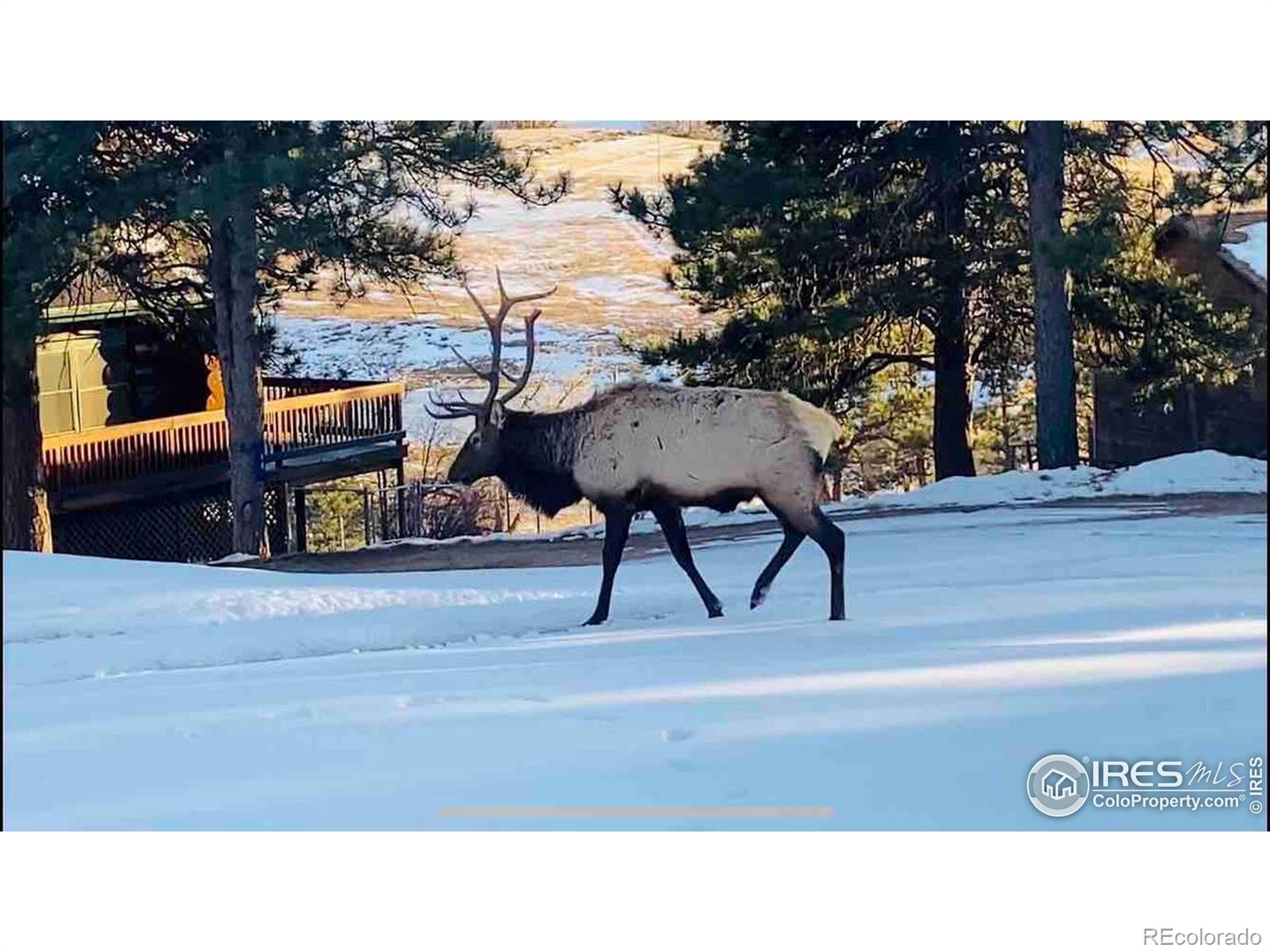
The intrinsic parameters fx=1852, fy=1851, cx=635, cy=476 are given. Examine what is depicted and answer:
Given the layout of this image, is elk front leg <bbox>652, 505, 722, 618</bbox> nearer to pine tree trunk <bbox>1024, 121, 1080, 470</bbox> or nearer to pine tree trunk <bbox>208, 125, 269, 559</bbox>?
pine tree trunk <bbox>208, 125, 269, 559</bbox>

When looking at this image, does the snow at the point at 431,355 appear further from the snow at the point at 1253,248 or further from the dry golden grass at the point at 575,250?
the snow at the point at 1253,248

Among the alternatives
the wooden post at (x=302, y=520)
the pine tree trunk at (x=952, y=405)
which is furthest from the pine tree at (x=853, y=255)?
the wooden post at (x=302, y=520)

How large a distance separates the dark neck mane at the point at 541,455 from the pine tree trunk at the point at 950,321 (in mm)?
1916

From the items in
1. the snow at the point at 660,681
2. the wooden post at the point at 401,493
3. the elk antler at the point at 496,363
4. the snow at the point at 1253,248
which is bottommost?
the snow at the point at 660,681

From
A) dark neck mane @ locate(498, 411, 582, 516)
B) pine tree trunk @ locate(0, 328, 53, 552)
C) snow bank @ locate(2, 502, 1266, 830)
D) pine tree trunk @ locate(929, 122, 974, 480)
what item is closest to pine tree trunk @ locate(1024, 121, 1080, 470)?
pine tree trunk @ locate(929, 122, 974, 480)

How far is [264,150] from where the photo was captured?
7.99 meters

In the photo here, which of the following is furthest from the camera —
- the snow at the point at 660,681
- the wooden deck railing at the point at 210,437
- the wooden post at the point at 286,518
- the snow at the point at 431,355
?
the wooden post at the point at 286,518

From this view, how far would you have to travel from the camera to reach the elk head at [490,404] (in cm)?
772

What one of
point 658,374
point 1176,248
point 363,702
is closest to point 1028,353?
point 1176,248

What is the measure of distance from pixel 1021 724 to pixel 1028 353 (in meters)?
3.05

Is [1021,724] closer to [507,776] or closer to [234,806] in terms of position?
[507,776]

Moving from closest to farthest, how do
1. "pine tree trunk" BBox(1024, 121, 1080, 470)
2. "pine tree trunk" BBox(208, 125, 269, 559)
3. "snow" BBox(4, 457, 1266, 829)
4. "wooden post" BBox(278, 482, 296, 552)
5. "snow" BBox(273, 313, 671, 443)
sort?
"snow" BBox(4, 457, 1266, 829) < "snow" BBox(273, 313, 671, 443) < "pine tree trunk" BBox(208, 125, 269, 559) < "wooden post" BBox(278, 482, 296, 552) < "pine tree trunk" BBox(1024, 121, 1080, 470)

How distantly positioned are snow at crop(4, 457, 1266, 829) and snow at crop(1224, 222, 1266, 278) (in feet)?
3.03

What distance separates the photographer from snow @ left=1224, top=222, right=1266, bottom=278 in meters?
8.27
